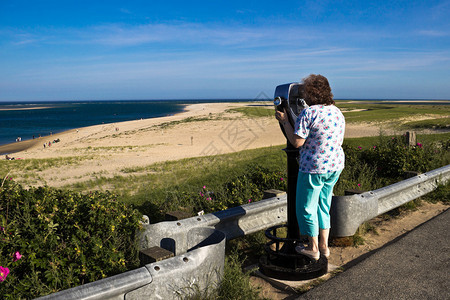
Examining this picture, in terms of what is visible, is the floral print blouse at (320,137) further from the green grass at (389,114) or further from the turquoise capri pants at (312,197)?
the green grass at (389,114)

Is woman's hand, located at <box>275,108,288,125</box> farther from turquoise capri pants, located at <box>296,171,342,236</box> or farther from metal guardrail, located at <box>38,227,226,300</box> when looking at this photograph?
metal guardrail, located at <box>38,227,226,300</box>

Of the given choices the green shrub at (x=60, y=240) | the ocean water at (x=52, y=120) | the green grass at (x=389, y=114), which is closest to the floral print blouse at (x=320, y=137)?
the green shrub at (x=60, y=240)

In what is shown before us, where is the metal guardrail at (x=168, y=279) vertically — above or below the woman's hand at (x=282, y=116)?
below

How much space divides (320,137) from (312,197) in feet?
1.83

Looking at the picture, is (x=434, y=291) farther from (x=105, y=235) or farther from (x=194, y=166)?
(x=194, y=166)

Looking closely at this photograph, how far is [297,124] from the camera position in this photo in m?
3.29

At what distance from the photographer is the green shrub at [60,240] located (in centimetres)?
289

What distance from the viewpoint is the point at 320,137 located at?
3322 mm

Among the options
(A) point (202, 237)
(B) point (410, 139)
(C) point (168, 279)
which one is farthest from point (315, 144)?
(B) point (410, 139)

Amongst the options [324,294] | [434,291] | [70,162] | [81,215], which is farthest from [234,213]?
[70,162]

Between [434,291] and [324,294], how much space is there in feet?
3.13

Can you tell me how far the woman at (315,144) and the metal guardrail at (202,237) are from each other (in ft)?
2.74

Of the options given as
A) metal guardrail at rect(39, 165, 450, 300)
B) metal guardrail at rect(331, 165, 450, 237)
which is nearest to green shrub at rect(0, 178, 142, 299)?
metal guardrail at rect(39, 165, 450, 300)

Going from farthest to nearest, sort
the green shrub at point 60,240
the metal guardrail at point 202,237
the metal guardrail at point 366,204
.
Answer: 1. the metal guardrail at point 366,204
2. the green shrub at point 60,240
3. the metal guardrail at point 202,237
